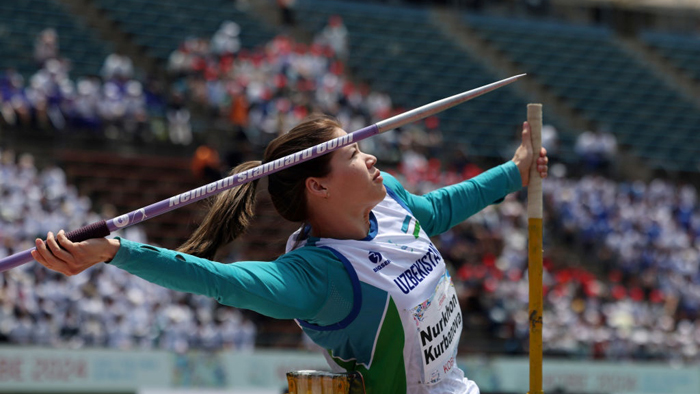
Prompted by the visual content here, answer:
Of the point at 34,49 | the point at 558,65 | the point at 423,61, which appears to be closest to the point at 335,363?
the point at 34,49

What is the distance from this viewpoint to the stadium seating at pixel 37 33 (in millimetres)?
16078

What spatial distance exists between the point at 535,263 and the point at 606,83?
20.7m

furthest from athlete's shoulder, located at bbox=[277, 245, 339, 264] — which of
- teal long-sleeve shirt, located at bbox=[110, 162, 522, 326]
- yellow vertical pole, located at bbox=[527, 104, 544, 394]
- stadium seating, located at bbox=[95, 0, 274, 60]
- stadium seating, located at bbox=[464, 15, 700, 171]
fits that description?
stadium seating, located at bbox=[464, 15, 700, 171]

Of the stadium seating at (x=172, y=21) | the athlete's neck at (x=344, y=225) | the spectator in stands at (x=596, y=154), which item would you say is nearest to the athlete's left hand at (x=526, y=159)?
the athlete's neck at (x=344, y=225)

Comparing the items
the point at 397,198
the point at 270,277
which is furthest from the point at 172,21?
the point at 270,277

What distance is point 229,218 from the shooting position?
3.22 m

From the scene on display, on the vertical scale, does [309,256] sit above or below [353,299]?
above

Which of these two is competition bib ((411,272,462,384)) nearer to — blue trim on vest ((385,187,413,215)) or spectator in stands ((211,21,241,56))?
blue trim on vest ((385,187,413,215))

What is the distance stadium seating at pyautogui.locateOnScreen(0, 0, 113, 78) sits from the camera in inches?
633

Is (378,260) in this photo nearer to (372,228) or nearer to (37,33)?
(372,228)

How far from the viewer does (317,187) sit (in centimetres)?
318

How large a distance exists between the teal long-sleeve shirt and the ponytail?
0.26m

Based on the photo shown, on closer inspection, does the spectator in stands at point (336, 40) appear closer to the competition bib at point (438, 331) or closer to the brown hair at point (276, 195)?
the brown hair at point (276, 195)

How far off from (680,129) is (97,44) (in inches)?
512
